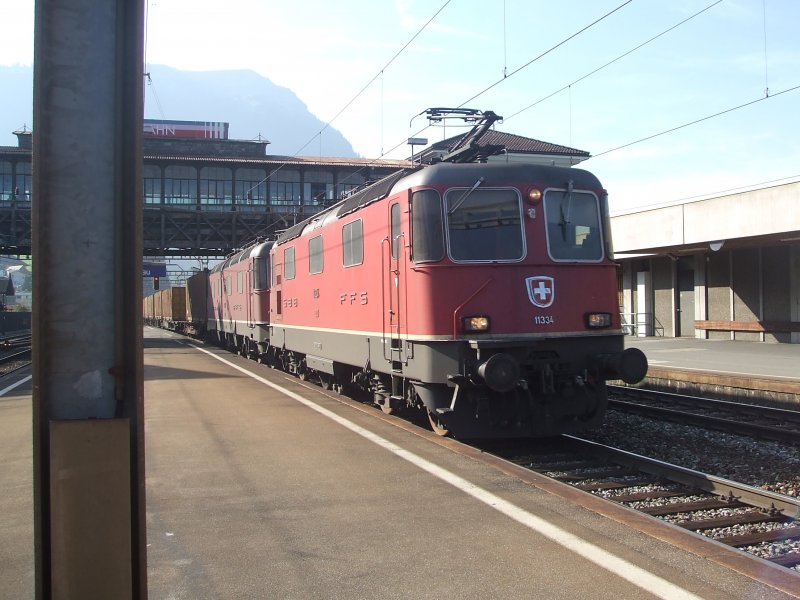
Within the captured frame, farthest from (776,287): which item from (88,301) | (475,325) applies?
(88,301)

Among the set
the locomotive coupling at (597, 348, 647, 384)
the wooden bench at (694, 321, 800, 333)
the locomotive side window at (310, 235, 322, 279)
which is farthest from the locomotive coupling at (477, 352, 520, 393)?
the wooden bench at (694, 321, 800, 333)

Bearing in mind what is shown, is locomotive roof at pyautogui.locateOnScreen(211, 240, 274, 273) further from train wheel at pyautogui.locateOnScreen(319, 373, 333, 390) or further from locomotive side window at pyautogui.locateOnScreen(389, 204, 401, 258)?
locomotive side window at pyautogui.locateOnScreen(389, 204, 401, 258)

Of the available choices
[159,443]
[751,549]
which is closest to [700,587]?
[751,549]

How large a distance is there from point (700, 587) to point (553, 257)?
15.3 feet

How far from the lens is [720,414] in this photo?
1111 cm

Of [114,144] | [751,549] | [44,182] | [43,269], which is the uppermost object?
[114,144]

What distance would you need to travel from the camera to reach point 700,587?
13.0 feet

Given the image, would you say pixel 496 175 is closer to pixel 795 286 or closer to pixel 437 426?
pixel 437 426

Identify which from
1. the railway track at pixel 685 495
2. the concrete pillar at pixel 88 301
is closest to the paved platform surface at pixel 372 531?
the railway track at pixel 685 495

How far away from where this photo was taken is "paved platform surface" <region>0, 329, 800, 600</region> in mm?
4082

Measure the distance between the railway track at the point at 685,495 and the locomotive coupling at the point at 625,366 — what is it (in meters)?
0.84

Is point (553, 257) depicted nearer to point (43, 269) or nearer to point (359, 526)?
point (359, 526)

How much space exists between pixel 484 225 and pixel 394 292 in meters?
1.42

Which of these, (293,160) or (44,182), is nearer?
(44,182)
